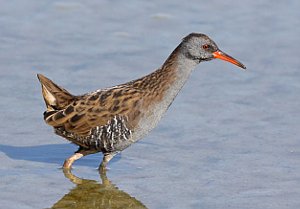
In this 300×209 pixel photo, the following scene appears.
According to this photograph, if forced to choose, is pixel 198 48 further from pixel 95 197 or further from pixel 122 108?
pixel 95 197

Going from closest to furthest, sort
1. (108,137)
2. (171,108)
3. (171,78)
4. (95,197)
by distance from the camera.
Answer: (95,197) < (108,137) < (171,78) < (171,108)

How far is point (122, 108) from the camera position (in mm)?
8422

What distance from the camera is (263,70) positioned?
10.5m

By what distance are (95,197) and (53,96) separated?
42.4 inches

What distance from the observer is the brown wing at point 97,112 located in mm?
8438

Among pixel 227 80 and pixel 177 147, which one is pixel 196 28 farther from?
pixel 177 147

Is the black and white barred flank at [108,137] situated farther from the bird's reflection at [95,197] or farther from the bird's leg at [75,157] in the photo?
the bird's reflection at [95,197]

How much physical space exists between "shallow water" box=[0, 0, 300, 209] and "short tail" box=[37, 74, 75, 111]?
0.50m

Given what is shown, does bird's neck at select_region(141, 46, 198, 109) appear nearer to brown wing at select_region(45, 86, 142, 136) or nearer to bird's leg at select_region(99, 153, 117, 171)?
brown wing at select_region(45, 86, 142, 136)

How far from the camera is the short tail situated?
8617 millimetres

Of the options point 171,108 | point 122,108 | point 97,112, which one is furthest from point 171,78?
point 171,108

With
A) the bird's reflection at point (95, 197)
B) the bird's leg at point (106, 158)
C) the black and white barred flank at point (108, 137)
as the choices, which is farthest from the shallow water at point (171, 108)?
the black and white barred flank at point (108, 137)

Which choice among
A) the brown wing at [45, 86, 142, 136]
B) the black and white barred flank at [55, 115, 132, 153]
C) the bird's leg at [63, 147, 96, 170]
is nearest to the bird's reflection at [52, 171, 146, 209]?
the bird's leg at [63, 147, 96, 170]

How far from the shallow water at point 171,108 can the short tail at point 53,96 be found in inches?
19.5
